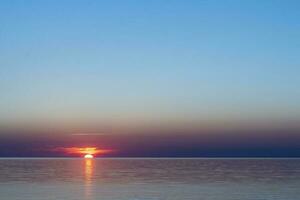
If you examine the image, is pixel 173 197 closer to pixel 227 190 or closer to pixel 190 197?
pixel 190 197

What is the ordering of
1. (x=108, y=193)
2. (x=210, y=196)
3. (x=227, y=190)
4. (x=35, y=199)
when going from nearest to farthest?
(x=35, y=199) < (x=210, y=196) < (x=108, y=193) < (x=227, y=190)

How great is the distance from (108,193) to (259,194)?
16.2 metres

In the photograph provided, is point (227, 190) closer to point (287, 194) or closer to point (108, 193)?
point (287, 194)

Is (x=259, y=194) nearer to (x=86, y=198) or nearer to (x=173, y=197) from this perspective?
(x=173, y=197)

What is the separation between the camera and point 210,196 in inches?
2174

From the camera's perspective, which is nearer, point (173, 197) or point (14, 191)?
point (173, 197)

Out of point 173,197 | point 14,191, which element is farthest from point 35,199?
point 173,197

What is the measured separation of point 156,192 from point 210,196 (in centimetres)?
629

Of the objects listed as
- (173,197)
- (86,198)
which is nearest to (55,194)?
(86,198)

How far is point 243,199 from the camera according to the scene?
52.7m

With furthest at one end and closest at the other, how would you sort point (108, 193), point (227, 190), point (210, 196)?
point (227, 190) < point (108, 193) < point (210, 196)

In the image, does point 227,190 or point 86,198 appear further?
point 227,190

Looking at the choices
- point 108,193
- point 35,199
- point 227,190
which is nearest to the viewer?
point 35,199

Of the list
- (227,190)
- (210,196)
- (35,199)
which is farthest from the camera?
(227,190)
